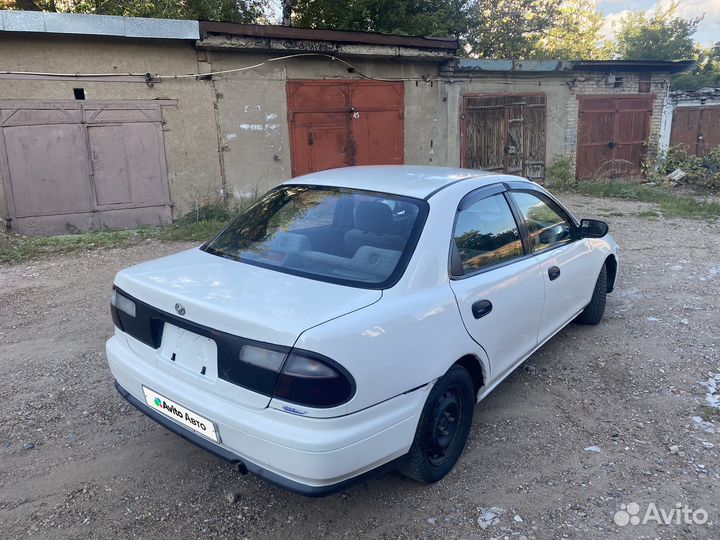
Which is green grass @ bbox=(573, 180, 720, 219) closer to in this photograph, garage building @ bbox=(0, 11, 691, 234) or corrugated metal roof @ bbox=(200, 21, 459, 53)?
garage building @ bbox=(0, 11, 691, 234)

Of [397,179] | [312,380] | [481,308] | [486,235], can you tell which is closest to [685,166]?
Result: [486,235]

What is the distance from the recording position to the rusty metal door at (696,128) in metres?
16.4

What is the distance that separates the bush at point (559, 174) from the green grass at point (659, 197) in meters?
0.27

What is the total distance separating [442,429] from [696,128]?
17.9 m

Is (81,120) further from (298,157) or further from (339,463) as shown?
(339,463)

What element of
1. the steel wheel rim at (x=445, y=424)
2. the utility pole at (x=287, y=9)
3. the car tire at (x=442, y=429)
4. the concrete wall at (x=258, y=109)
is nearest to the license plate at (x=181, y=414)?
the car tire at (x=442, y=429)

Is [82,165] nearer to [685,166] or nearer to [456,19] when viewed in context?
[685,166]

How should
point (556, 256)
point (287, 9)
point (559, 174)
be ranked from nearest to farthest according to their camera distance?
point (556, 256), point (559, 174), point (287, 9)

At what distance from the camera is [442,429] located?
267 cm

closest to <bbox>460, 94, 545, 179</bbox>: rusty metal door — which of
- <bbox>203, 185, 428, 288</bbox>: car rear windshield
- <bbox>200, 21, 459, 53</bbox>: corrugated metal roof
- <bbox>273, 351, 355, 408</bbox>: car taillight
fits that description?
<bbox>200, 21, 459, 53</bbox>: corrugated metal roof

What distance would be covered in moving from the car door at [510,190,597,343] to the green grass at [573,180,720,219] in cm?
716

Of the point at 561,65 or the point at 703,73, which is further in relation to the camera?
Result: the point at 703,73

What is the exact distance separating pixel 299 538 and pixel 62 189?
312 inches

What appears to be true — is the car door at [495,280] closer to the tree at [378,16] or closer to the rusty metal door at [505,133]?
the rusty metal door at [505,133]
